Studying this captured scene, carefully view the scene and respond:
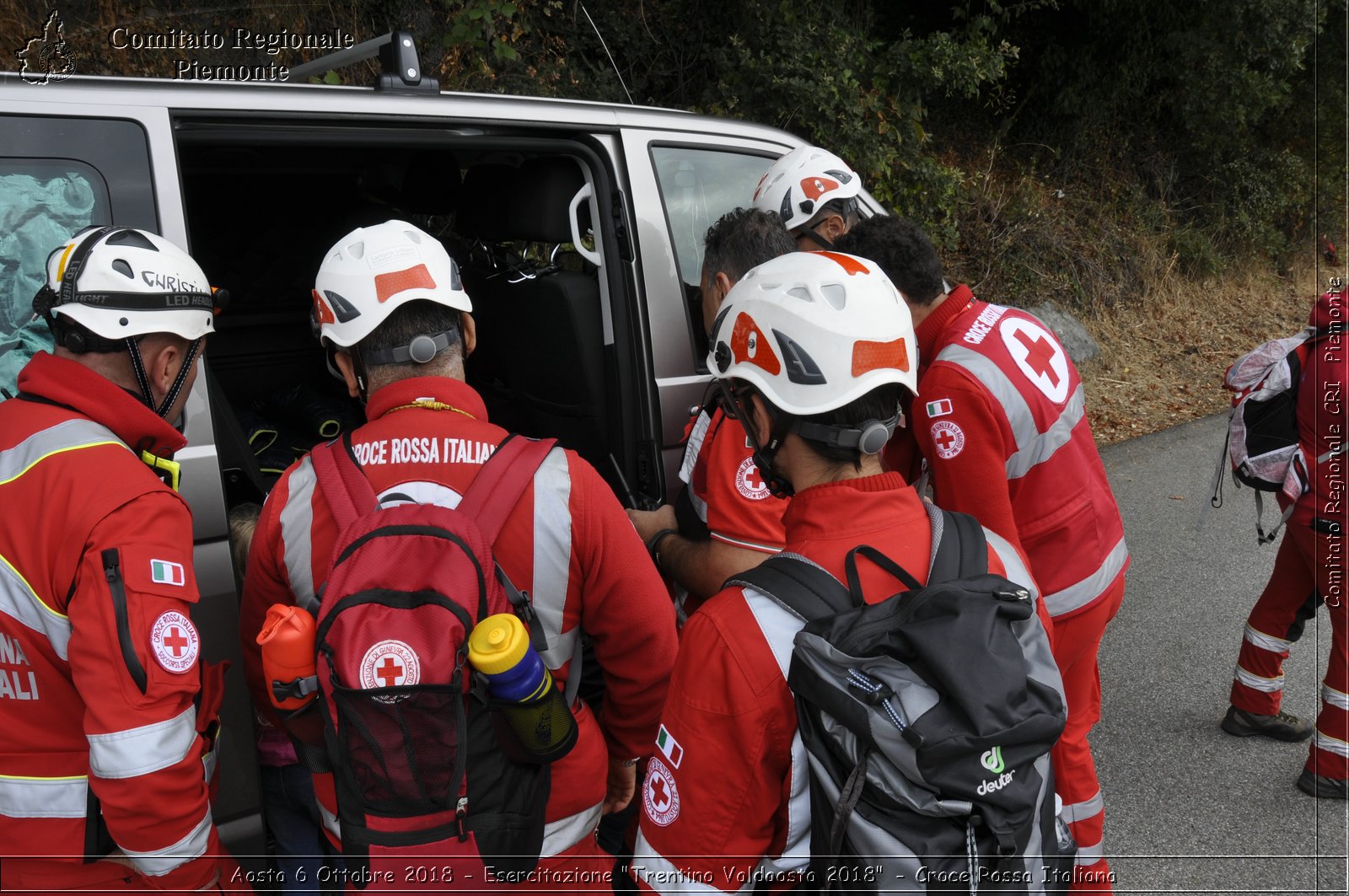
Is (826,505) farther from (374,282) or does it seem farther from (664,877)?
(374,282)

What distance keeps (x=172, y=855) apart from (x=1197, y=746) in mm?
3588

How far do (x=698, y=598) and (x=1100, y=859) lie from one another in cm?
121

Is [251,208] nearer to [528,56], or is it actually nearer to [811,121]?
[528,56]

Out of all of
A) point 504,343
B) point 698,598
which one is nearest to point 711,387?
point 698,598

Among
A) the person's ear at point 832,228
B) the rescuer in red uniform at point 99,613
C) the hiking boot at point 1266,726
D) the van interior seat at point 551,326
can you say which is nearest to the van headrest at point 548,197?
the van interior seat at point 551,326

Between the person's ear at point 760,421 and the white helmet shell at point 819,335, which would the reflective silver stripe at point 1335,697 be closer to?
the white helmet shell at point 819,335

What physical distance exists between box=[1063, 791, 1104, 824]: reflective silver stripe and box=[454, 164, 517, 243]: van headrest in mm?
2571

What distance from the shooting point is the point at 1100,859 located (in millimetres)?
2406

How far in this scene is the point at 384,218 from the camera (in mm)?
3934

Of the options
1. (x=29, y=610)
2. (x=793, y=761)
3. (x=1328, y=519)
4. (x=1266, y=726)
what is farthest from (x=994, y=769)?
(x=1266, y=726)

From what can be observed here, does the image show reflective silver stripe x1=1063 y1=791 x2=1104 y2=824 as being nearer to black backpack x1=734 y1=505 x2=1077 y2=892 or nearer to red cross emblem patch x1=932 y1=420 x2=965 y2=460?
red cross emblem patch x1=932 y1=420 x2=965 y2=460

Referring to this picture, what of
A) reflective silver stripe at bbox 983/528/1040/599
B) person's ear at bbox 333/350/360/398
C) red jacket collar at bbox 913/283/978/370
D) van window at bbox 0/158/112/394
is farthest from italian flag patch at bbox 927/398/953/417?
van window at bbox 0/158/112/394

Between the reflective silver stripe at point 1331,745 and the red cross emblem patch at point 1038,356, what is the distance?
6.44 ft

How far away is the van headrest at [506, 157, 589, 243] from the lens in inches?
128
